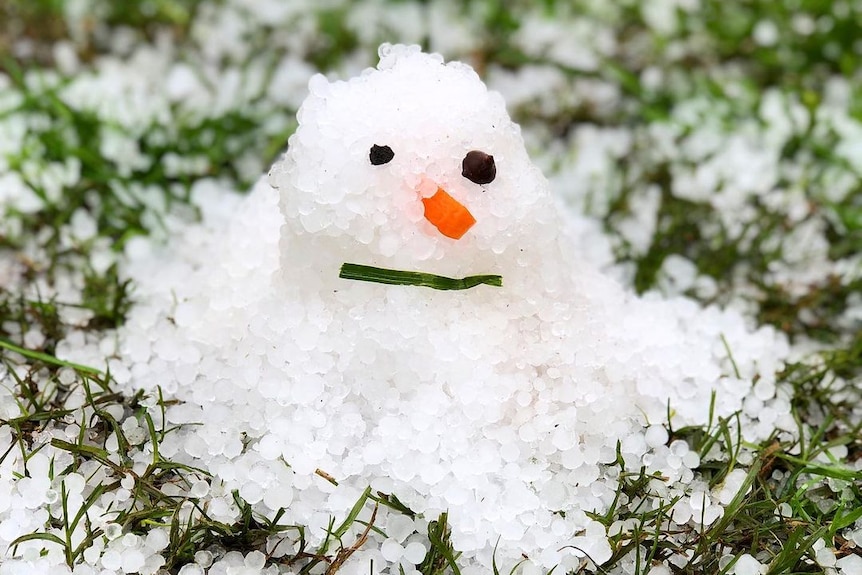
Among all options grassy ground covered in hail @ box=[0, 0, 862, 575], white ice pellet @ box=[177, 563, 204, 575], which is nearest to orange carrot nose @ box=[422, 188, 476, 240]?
grassy ground covered in hail @ box=[0, 0, 862, 575]

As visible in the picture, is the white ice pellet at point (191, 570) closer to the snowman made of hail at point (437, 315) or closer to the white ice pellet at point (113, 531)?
the white ice pellet at point (113, 531)

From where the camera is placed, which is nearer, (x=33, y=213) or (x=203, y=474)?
(x=203, y=474)

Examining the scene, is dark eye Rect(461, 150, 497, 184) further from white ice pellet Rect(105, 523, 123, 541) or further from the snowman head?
white ice pellet Rect(105, 523, 123, 541)

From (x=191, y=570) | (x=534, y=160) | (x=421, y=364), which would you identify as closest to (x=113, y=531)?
(x=191, y=570)

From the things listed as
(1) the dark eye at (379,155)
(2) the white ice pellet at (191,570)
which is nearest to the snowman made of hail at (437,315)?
(1) the dark eye at (379,155)

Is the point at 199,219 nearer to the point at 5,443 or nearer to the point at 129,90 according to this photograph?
the point at 129,90

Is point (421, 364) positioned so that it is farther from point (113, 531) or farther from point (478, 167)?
point (113, 531)

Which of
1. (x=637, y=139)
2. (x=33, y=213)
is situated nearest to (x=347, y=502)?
(x=33, y=213)
